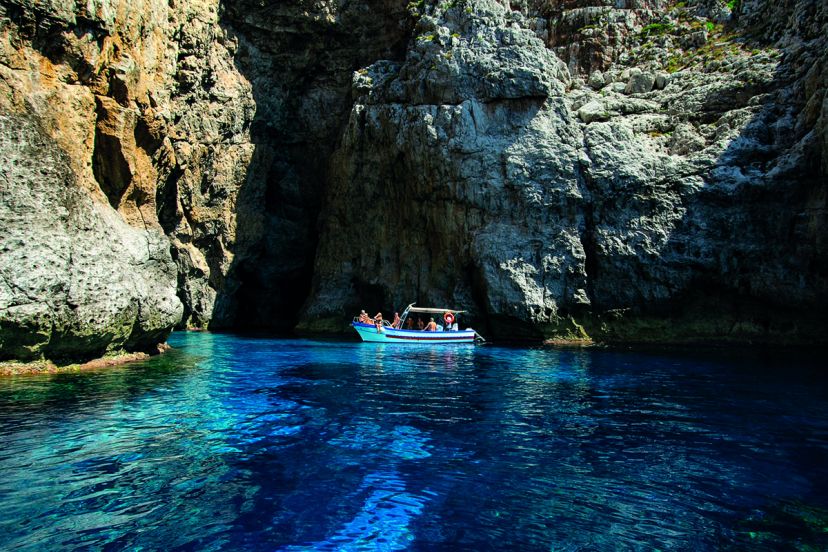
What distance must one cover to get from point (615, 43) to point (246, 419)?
40.5 m

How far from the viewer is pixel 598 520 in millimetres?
7410

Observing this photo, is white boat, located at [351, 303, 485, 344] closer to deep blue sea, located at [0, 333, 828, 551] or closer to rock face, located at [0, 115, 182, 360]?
rock face, located at [0, 115, 182, 360]

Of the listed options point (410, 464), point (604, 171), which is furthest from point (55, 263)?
point (604, 171)

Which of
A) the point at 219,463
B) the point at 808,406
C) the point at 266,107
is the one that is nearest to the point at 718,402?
the point at 808,406

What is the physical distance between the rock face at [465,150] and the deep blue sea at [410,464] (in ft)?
27.0

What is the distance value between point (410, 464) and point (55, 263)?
582 inches

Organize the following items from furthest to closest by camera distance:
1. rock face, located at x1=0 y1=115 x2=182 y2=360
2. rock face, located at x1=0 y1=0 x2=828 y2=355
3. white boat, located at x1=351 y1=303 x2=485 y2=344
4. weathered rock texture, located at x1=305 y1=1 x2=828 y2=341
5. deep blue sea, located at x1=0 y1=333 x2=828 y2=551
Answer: white boat, located at x1=351 y1=303 x2=485 y2=344 → weathered rock texture, located at x1=305 y1=1 x2=828 y2=341 → rock face, located at x1=0 y1=0 x2=828 y2=355 → rock face, located at x1=0 y1=115 x2=182 y2=360 → deep blue sea, located at x1=0 y1=333 x2=828 y2=551

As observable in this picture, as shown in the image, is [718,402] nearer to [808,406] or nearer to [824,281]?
[808,406]

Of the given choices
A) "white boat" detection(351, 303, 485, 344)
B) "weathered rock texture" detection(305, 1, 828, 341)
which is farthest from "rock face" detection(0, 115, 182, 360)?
"weathered rock texture" detection(305, 1, 828, 341)

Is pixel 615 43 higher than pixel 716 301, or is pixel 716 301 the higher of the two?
pixel 615 43

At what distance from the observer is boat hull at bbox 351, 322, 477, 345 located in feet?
116

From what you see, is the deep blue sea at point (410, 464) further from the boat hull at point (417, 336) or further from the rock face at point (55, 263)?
the boat hull at point (417, 336)

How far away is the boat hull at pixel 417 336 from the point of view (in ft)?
116

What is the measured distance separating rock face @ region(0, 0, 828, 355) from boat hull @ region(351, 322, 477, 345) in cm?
268
